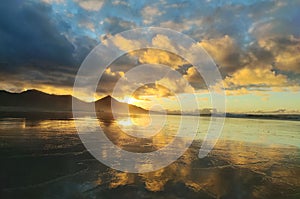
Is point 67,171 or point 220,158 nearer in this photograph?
point 67,171

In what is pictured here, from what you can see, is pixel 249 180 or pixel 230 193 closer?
pixel 230 193

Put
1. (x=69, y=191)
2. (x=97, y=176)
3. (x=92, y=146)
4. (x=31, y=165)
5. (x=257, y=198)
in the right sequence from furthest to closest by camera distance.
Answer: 1. (x=92, y=146)
2. (x=31, y=165)
3. (x=97, y=176)
4. (x=257, y=198)
5. (x=69, y=191)

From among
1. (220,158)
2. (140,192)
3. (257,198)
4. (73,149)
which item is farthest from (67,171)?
(220,158)

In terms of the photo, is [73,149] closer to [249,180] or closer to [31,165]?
[31,165]

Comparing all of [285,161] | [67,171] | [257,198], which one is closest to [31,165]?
[67,171]

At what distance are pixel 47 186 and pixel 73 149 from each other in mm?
6661

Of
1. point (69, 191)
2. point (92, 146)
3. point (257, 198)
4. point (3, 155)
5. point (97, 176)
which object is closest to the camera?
point (69, 191)

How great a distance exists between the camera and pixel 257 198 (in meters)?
8.41

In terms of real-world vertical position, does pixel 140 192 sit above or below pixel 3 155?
below

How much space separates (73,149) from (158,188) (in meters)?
7.71

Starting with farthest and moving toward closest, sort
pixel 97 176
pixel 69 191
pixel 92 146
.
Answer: pixel 92 146
pixel 97 176
pixel 69 191

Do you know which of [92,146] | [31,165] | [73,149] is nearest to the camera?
→ [31,165]

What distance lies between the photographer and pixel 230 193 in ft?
28.7

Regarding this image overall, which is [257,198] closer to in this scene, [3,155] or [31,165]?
[31,165]
